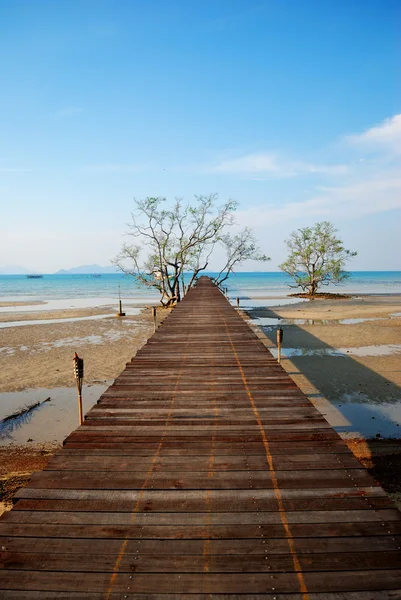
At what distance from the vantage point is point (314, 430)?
4305 millimetres

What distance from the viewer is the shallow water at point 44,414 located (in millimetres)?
7680

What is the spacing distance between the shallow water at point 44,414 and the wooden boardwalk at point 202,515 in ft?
12.3

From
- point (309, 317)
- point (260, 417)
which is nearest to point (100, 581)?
point (260, 417)

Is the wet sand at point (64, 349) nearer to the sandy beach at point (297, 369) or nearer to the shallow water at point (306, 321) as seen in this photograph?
the sandy beach at point (297, 369)

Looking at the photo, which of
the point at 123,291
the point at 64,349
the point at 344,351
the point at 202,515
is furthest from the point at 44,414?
the point at 123,291

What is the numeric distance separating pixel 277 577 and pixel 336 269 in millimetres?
44063

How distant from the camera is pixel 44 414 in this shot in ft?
28.9

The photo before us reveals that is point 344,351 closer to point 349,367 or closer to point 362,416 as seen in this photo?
point 349,367

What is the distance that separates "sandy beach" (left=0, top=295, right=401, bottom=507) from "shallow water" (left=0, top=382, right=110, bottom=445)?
1.8 inches

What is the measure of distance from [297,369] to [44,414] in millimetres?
8055

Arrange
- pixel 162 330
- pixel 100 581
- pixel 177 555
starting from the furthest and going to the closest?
pixel 162 330 < pixel 177 555 < pixel 100 581

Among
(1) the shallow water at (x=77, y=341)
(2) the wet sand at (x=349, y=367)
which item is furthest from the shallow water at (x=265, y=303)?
(1) the shallow water at (x=77, y=341)

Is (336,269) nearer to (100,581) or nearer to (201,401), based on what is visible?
(201,401)

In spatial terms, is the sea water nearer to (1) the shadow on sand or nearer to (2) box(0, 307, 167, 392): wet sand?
(2) box(0, 307, 167, 392): wet sand
